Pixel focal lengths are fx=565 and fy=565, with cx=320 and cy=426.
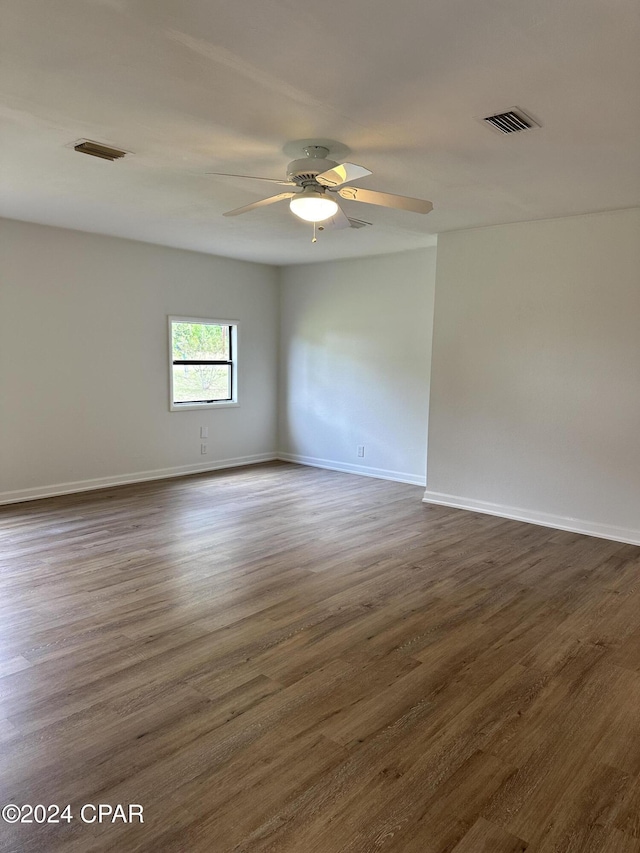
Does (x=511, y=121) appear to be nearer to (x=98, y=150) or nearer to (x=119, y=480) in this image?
(x=98, y=150)

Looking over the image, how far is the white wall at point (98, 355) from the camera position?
5.28m

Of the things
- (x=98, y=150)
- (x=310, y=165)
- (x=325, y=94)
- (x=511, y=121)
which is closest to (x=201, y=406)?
(x=98, y=150)

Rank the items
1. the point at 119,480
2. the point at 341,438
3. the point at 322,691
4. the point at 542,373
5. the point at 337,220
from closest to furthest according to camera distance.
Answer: the point at 322,691 → the point at 337,220 → the point at 542,373 → the point at 119,480 → the point at 341,438

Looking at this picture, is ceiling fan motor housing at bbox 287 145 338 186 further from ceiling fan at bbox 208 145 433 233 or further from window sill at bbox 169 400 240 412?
window sill at bbox 169 400 240 412

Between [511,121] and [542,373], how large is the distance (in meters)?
2.52

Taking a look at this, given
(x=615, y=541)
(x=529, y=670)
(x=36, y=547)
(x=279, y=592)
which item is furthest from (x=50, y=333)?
(x=615, y=541)

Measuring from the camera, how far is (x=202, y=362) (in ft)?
22.7

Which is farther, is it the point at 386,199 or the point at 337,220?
the point at 337,220

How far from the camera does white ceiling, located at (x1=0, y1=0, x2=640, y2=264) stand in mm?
1932

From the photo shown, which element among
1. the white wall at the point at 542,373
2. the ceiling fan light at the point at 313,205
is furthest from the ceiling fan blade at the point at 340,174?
the white wall at the point at 542,373

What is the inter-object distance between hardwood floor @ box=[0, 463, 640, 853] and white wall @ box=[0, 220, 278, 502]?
148 cm

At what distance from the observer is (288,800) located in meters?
1.82

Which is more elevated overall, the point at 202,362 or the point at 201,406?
the point at 202,362

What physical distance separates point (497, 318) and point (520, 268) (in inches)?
17.9
